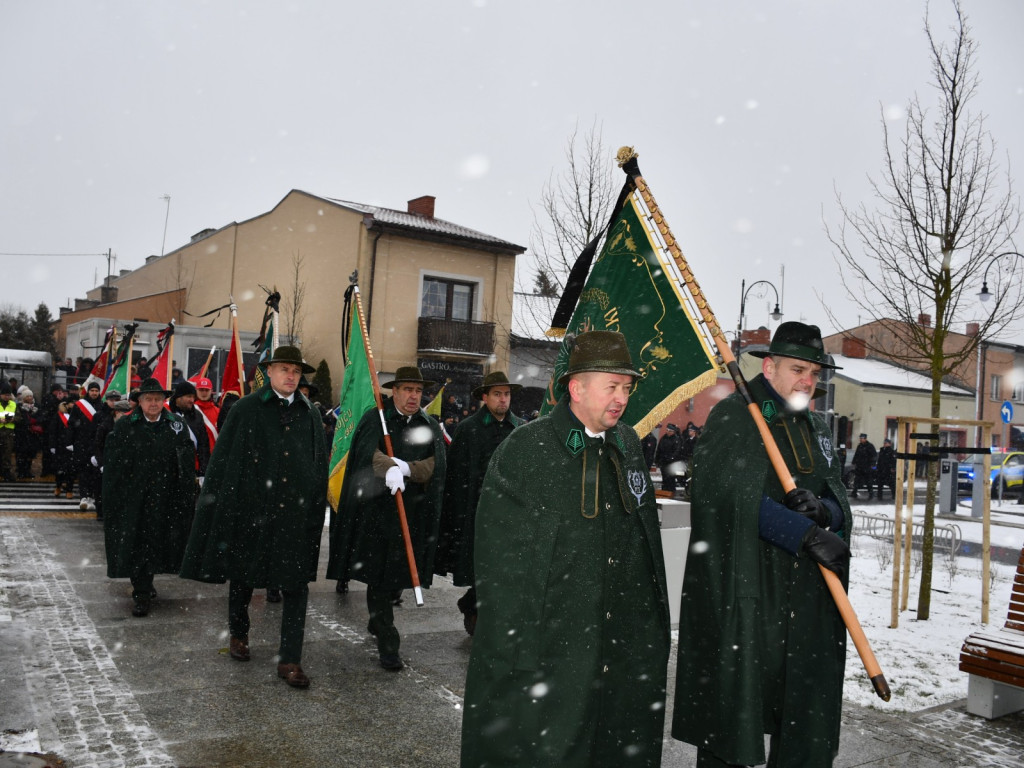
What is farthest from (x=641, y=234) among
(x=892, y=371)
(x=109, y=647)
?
(x=892, y=371)

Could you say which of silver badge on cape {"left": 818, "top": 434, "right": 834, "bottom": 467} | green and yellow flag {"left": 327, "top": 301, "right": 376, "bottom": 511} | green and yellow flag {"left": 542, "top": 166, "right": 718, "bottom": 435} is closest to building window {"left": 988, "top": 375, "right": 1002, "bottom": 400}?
green and yellow flag {"left": 327, "top": 301, "right": 376, "bottom": 511}

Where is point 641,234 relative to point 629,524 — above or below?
above

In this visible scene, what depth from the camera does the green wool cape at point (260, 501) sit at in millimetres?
5695

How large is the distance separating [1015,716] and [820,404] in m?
37.9

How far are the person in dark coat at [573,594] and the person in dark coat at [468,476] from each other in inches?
131

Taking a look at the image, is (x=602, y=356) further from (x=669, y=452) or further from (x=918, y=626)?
(x=669, y=452)

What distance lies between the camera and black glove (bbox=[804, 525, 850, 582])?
3492mm

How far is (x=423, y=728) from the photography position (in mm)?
4812

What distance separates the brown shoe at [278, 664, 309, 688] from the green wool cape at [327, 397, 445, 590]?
0.79 m

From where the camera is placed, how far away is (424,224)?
104 feet

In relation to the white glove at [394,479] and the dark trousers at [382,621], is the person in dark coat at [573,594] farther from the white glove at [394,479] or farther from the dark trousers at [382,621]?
the dark trousers at [382,621]

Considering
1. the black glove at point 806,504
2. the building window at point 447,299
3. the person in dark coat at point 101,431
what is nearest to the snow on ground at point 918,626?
the black glove at point 806,504

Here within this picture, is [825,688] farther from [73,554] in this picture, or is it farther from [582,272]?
[73,554]

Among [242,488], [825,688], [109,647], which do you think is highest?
[242,488]
